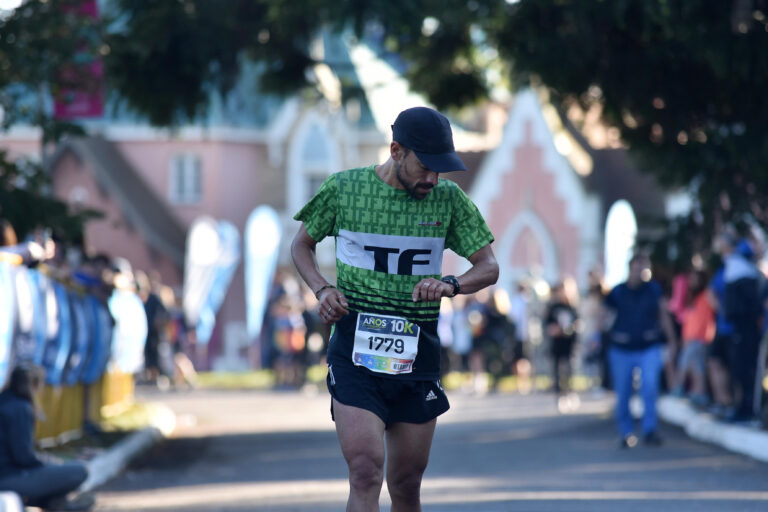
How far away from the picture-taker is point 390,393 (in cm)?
646

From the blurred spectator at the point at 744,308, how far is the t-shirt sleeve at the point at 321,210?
9.46 metres

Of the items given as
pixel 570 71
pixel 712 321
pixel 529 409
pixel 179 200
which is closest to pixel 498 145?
pixel 179 200

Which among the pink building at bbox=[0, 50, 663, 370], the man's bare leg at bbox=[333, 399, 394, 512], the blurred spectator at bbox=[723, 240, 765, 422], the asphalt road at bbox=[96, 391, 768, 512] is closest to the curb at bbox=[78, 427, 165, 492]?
the asphalt road at bbox=[96, 391, 768, 512]

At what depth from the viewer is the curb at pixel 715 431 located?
1420cm

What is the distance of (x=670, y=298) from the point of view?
2247 centimetres

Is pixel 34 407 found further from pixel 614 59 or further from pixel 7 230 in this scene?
pixel 614 59

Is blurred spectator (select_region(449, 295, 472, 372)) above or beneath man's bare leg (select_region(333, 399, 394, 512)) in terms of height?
beneath

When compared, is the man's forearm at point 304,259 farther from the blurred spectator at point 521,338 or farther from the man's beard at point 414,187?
the blurred spectator at point 521,338

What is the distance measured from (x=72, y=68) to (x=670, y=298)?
33.6ft

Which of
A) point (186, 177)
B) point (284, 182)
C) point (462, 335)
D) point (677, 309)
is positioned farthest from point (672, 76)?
point (186, 177)

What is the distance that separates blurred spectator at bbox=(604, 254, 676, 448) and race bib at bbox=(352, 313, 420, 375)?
30.6ft

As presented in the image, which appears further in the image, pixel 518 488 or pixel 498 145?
pixel 498 145

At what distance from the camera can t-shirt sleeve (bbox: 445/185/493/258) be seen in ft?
21.9

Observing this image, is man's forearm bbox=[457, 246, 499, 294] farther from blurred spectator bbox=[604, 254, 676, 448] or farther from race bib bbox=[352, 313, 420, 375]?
blurred spectator bbox=[604, 254, 676, 448]
